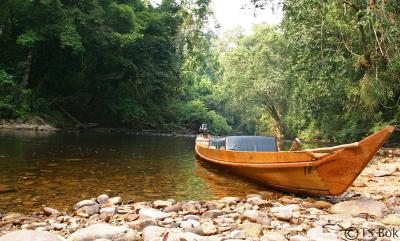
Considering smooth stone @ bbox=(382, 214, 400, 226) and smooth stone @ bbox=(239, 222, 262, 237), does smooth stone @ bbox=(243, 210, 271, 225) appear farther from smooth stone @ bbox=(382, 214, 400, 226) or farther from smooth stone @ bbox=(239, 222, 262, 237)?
smooth stone @ bbox=(382, 214, 400, 226)

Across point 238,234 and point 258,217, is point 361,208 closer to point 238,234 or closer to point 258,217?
point 258,217

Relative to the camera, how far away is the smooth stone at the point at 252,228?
4.94 metres

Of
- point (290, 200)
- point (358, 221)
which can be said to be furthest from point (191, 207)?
point (358, 221)

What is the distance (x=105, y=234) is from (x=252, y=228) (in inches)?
75.3

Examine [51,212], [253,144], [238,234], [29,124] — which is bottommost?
[51,212]

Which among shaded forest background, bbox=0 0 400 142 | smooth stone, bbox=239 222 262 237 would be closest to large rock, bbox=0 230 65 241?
smooth stone, bbox=239 222 262 237

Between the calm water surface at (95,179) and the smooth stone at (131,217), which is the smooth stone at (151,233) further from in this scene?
the calm water surface at (95,179)

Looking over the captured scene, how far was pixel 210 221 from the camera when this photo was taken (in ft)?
18.3

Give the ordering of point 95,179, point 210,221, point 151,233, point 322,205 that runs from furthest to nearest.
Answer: point 95,179 < point 322,205 < point 210,221 < point 151,233

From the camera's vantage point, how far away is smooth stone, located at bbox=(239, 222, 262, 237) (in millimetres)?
4941

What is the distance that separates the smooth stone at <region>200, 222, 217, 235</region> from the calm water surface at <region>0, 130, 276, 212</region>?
2752mm

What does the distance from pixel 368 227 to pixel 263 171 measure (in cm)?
393

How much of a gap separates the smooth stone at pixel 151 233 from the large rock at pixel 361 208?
317cm

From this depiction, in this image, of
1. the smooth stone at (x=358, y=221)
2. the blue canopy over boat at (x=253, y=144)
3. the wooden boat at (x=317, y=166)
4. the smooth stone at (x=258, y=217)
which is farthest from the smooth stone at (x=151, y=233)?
the blue canopy over boat at (x=253, y=144)
